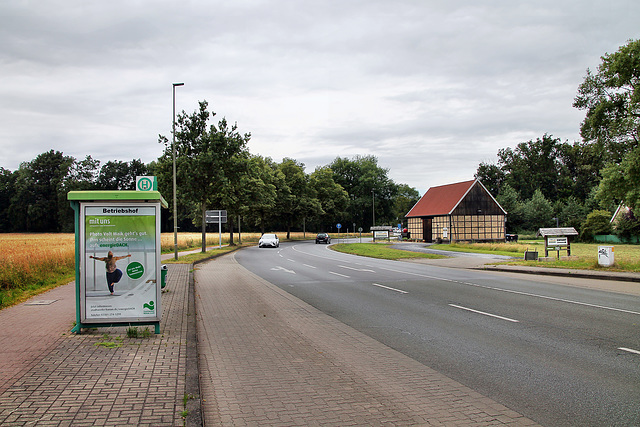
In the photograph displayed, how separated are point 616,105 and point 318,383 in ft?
144

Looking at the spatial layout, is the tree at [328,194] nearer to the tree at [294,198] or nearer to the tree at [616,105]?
the tree at [294,198]

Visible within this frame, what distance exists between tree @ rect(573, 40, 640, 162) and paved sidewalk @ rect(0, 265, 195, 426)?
38690 mm

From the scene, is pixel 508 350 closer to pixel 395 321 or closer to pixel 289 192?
pixel 395 321

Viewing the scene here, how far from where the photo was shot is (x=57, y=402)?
455 centimetres

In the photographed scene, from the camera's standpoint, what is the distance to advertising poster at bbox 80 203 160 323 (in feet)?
24.3

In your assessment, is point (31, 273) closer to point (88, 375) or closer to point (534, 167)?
point (88, 375)

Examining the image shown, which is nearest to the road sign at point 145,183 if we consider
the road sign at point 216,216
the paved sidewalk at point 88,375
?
the paved sidewalk at point 88,375

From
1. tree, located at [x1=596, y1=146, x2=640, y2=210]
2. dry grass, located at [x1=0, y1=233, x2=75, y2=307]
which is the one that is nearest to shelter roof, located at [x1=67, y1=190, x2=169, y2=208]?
dry grass, located at [x1=0, y1=233, x2=75, y2=307]

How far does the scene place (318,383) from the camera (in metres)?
5.35

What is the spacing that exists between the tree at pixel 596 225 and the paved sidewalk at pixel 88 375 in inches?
2369

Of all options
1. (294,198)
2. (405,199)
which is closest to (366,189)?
(405,199)

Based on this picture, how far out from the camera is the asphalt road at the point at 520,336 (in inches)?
191

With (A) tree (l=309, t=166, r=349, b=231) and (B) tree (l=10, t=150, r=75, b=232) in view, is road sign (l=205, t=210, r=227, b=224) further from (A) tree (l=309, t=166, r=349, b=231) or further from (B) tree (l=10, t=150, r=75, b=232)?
(B) tree (l=10, t=150, r=75, b=232)

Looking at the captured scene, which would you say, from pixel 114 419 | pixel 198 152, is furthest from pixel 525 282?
pixel 198 152
